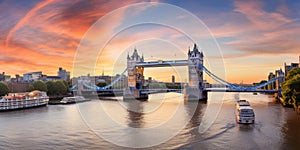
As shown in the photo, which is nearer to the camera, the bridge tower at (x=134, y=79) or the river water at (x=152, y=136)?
the river water at (x=152, y=136)

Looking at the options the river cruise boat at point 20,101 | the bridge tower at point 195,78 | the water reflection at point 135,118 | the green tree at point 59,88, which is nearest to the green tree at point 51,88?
the green tree at point 59,88

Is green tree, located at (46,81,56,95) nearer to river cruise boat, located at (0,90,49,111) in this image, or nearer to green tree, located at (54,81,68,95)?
green tree, located at (54,81,68,95)

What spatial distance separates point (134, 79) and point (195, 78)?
12.4 m

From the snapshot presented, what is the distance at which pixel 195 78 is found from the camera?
136ft

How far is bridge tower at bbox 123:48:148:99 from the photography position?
44.7m

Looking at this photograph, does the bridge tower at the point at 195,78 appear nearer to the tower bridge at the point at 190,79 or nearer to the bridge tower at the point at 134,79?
the tower bridge at the point at 190,79

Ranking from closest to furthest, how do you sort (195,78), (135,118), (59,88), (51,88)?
(135,118)
(195,78)
(51,88)
(59,88)

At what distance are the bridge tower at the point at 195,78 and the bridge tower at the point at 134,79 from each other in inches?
369

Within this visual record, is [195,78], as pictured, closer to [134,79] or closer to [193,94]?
[193,94]

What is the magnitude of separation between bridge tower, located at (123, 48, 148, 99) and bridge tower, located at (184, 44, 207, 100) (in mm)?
9377

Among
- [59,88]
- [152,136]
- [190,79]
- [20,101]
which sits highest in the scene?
[190,79]

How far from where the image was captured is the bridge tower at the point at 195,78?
126 ft

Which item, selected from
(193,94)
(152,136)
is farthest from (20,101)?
(193,94)

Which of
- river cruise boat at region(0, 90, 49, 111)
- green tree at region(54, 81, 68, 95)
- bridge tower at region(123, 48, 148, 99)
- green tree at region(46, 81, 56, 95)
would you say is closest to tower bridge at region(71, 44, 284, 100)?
bridge tower at region(123, 48, 148, 99)
